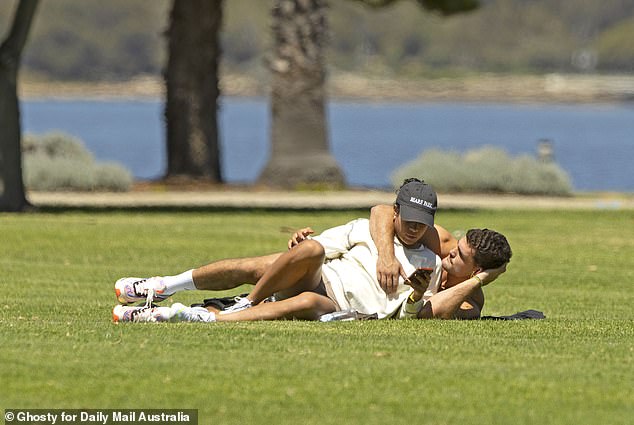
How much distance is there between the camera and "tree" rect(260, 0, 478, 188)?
28.9 meters

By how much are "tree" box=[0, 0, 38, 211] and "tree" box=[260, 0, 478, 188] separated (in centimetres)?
825

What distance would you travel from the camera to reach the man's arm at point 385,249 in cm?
1012

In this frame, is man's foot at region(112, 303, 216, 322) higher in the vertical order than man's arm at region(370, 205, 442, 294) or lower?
lower

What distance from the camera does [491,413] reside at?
768cm

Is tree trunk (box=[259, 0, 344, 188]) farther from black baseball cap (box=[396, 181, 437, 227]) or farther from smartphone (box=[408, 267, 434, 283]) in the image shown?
smartphone (box=[408, 267, 434, 283])

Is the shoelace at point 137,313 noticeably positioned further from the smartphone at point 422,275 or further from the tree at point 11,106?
the tree at point 11,106

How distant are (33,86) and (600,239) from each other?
581ft

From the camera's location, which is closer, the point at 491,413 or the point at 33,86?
the point at 491,413

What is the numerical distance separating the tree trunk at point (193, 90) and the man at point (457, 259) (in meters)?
17.8

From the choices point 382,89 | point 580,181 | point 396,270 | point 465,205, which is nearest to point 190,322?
point 396,270

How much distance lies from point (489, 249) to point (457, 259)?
274 millimetres

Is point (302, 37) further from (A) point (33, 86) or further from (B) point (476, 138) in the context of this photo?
(A) point (33, 86)

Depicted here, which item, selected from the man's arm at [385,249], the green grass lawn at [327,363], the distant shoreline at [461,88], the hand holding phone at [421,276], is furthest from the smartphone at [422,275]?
the distant shoreline at [461,88]

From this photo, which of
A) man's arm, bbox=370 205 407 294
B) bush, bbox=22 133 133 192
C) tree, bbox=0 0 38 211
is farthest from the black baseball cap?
bush, bbox=22 133 133 192
